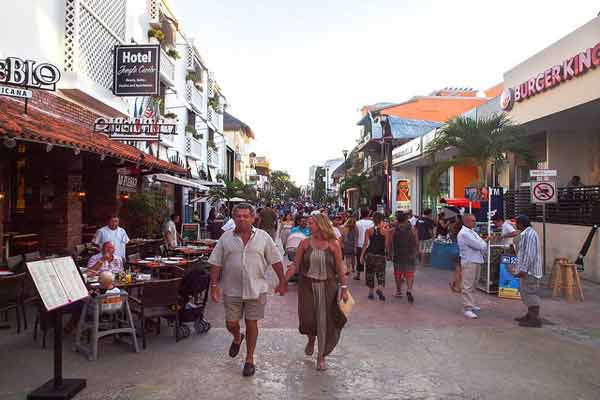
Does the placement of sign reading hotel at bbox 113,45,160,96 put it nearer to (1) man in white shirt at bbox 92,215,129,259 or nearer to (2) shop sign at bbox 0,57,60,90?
(2) shop sign at bbox 0,57,60,90

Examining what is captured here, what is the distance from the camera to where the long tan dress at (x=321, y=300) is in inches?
206

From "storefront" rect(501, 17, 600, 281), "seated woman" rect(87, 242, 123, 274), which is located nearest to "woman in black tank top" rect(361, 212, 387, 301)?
"seated woman" rect(87, 242, 123, 274)

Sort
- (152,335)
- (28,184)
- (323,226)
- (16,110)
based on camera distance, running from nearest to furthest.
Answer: (323,226) → (152,335) → (16,110) → (28,184)

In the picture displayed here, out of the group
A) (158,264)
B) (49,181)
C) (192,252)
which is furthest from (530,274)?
(49,181)

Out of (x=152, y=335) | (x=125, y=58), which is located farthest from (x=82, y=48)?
(x=152, y=335)

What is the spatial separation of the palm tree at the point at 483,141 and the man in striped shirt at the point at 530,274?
6966 millimetres

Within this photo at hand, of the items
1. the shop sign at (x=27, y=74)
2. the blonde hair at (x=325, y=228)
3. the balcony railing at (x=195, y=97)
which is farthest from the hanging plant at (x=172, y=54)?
the blonde hair at (x=325, y=228)

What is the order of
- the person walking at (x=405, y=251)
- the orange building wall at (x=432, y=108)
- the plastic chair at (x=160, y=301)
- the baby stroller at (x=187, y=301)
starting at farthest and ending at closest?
A: 1. the orange building wall at (x=432, y=108)
2. the person walking at (x=405, y=251)
3. the baby stroller at (x=187, y=301)
4. the plastic chair at (x=160, y=301)

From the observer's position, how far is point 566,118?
13406 mm

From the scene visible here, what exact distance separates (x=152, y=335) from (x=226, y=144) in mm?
35035

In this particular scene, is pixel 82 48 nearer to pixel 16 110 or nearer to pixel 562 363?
pixel 16 110

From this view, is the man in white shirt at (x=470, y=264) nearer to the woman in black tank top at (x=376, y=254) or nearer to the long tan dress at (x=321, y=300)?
the woman in black tank top at (x=376, y=254)

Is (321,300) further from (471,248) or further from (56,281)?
(471,248)

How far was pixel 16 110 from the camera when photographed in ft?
28.5
